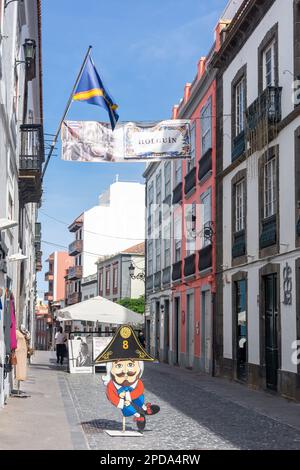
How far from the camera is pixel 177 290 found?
29.4 metres

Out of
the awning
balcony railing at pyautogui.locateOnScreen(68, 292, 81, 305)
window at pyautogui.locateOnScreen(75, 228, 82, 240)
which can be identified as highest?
window at pyautogui.locateOnScreen(75, 228, 82, 240)

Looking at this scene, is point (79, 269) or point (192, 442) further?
point (79, 269)

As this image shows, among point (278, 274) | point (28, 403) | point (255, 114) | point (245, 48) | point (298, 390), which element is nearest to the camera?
point (28, 403)

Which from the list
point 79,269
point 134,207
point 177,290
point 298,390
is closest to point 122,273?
point 134,207

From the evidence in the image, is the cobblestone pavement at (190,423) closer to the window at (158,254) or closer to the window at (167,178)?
the window at (167,178)

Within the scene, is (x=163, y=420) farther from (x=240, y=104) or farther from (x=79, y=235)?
(x=79, y=235)

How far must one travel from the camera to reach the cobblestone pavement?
896cm

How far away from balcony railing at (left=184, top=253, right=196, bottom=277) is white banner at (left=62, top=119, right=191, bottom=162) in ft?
29.0

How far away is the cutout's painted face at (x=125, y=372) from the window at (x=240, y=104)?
11.0 meters

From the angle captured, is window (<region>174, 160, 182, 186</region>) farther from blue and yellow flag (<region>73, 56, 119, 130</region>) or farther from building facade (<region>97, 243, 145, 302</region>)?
building facade (<region>97, 243, 145, 302</region>)

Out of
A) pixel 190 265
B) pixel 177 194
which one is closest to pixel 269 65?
pixel 190 265

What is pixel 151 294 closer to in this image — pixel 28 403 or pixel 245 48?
pixel 245 48

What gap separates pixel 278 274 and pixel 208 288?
737 cm

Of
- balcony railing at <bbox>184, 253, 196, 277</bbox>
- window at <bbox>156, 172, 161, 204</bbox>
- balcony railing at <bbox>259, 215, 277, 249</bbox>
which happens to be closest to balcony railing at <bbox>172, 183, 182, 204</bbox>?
balcony railing at <bbox>184, 253, 196, 277</bbox>
